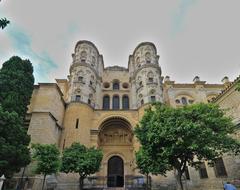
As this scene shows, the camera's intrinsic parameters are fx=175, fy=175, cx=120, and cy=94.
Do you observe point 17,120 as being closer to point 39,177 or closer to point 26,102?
point 26,102

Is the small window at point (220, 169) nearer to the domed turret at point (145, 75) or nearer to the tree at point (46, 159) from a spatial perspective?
the domed turret at point (145, 75)

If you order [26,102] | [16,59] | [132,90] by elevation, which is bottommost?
[26,102]

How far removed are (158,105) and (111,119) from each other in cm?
1331

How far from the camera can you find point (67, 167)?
50.7 ft

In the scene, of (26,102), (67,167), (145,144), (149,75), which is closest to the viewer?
(145,144)

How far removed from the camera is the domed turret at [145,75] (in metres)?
26.0

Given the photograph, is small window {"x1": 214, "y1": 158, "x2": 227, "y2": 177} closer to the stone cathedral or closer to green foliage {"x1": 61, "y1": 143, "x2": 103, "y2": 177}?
the stone cathedral

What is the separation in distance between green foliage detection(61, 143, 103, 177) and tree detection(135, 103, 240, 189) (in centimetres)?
609

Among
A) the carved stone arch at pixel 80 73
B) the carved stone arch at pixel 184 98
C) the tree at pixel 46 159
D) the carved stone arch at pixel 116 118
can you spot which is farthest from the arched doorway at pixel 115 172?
the carved stone arch at pixel 184 98

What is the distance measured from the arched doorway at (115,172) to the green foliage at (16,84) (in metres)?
13.4

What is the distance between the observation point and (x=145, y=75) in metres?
27.5

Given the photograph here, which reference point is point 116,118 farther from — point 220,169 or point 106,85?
point 220,169

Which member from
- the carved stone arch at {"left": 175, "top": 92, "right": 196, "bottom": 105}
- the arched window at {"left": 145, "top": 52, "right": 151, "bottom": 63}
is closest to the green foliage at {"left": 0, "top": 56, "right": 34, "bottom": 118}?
the arched window at {"left": 145, "top": 52, "right": 151, "bottom": 63}

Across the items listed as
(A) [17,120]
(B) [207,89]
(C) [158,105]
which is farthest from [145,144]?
(B) [207,89]
